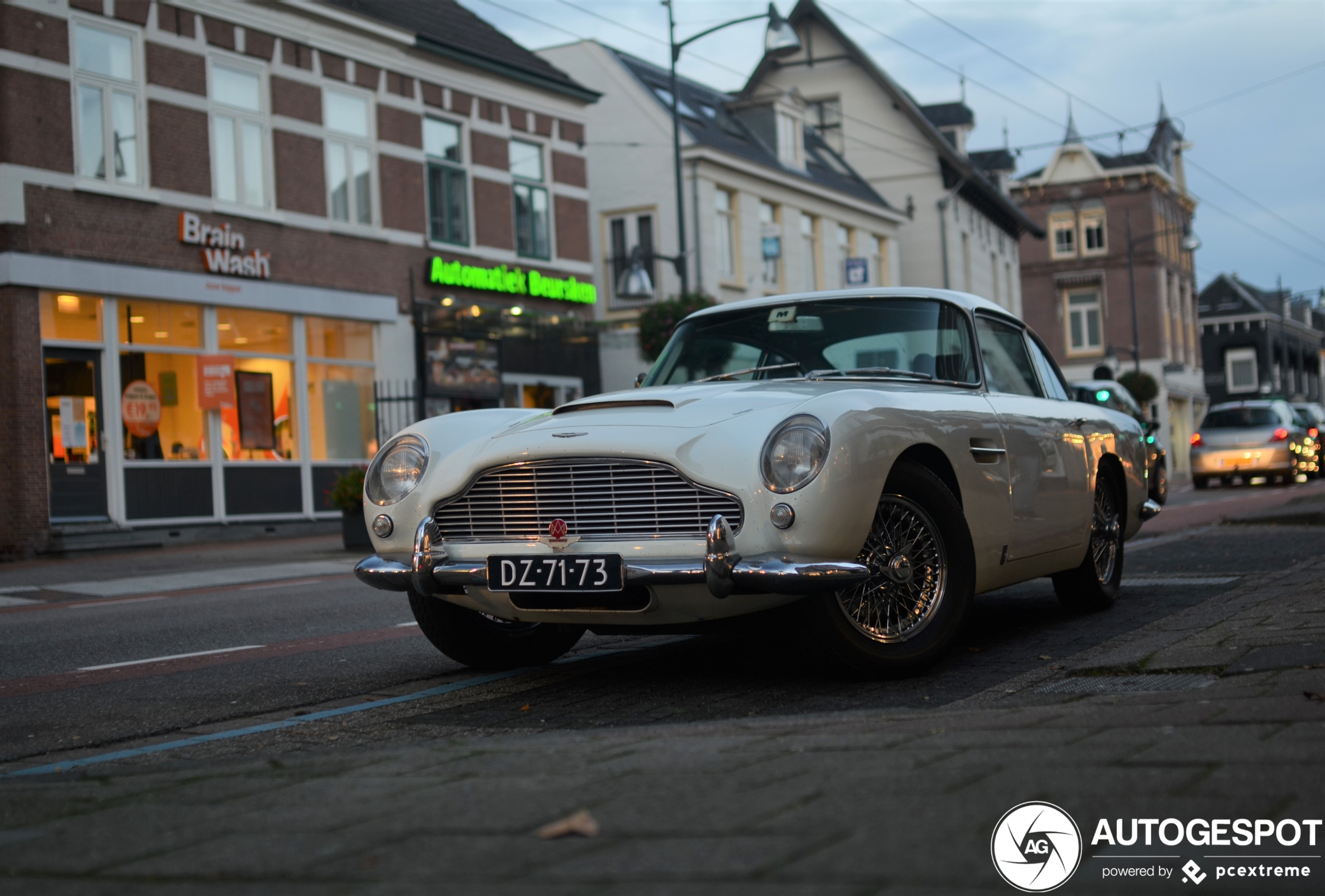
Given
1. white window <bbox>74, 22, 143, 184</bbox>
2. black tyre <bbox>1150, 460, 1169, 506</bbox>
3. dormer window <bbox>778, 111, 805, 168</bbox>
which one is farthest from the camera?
dormer window <bbox>778, 111, 805, 168</bbox>

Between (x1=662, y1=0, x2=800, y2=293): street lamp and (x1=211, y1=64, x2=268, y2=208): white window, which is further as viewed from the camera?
(x1=662, y1=0, x2=800, y2=293): street lamp

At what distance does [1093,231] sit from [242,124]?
4970 cm

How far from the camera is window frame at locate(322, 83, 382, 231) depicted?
22.4 m

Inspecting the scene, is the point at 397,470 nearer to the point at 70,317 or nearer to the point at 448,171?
the point at 70,317

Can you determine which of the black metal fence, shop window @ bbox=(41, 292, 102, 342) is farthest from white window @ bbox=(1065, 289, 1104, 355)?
shop window @ bbox=(41, 292, 102, 342)

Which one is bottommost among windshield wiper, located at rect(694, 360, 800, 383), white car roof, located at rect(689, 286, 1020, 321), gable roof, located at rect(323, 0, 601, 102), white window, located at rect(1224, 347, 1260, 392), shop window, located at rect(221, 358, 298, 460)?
windshield wiper, located at rect(694, 360, 800, 383)

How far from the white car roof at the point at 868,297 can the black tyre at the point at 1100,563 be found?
1166 mm

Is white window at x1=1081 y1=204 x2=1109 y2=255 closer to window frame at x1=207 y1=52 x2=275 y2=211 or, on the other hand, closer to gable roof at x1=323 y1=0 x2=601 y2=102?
gable roof at x1=323 y1=0 x2=601 y2=102

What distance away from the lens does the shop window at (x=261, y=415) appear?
67.6 feet

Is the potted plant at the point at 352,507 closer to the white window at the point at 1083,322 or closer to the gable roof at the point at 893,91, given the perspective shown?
the gable roof at the point at 893,91

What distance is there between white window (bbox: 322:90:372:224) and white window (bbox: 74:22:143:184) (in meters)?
3.66

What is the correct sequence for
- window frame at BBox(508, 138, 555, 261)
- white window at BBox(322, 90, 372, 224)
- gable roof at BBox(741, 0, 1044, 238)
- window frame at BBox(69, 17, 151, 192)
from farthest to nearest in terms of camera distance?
1. gable roof at BBox(741, 0, 1044, 238)
2. window frame at BBox(508, 138, 555, 261)
3. white window at BBox(322, 90, 372, 224)
4. window frame at BBox(69, 17, 151, 192)

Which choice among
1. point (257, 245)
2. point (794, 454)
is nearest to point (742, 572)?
point (794, 454)

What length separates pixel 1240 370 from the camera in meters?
87.3
